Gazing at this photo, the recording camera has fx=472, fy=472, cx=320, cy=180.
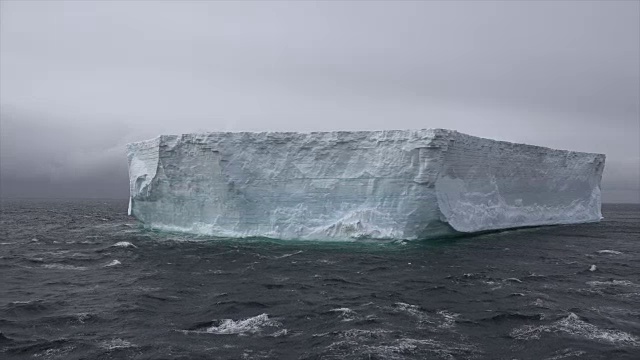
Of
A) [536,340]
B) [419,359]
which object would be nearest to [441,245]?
[536,340]

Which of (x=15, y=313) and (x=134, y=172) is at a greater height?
(x=134, y=172)

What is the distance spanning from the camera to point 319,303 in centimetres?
936

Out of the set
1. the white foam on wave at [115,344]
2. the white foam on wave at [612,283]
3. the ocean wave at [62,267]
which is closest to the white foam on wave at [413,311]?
the white foam on wave at [115,344]

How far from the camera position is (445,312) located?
880 cm

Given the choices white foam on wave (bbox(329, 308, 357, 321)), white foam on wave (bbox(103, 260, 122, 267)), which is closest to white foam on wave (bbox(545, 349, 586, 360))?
white foam on wave (bbox(329, 308, 357, 321))

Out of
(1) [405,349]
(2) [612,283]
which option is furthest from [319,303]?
(2) [612,283]

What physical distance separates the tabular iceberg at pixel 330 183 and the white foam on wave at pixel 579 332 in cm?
923

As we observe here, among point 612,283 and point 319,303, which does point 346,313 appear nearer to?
point 319,303

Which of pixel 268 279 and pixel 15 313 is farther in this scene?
pixel 268 279

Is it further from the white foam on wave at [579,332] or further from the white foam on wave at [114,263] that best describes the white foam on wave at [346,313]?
the white foam on wave at [114,263]

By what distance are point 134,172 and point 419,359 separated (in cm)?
1941

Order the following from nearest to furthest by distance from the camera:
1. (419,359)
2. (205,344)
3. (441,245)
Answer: (419,359) < (205,344) < (441,245)

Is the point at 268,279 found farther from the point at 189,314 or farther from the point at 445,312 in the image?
the point at 445,312

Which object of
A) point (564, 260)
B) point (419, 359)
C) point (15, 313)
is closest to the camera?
point (419, 359)
